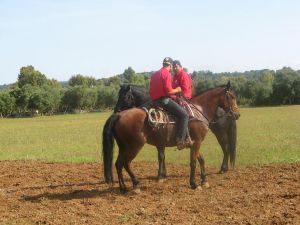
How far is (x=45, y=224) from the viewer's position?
8180 millimetres

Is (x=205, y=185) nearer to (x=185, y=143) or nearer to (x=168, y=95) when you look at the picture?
(x=185, y=143)

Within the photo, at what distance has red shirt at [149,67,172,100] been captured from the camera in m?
10.9

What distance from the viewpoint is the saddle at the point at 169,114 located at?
35.6 feet

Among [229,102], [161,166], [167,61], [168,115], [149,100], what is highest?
[167,61]

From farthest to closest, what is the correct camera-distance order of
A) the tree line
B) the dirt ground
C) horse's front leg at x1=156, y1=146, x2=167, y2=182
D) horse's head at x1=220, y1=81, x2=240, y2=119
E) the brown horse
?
the tree line
horse's front leg at x1=156, y1=146, x2=167, y2=182
horse's head at x1=220, y1=81, x2=240, y2=119
the brown horse
the dirt ground

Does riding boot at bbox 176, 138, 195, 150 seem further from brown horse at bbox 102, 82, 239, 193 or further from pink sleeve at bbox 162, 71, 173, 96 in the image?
pink sleeve at bbox 162, 71, 173, 96

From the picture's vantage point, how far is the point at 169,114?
11.2m

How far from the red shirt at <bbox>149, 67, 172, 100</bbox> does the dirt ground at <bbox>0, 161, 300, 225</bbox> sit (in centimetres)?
248

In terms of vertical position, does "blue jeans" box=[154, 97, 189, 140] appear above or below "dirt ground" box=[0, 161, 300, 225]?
above

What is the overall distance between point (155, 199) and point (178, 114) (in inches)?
89.0

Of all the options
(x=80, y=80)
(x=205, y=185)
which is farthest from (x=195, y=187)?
(x=80, y=80)

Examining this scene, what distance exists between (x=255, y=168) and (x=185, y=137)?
3.86m

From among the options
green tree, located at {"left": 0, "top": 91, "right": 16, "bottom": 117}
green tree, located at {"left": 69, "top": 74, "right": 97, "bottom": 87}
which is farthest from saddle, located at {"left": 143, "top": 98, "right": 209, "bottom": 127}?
green tree, located at {"left": 69, "top": 74, "right": 97, "bottom": 87}

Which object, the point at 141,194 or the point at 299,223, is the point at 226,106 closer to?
the point at 141,194
